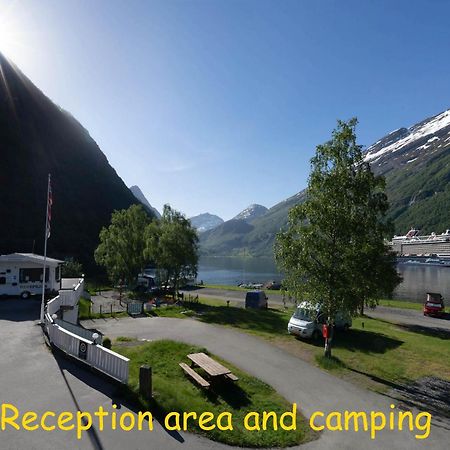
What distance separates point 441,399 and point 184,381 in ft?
35.4

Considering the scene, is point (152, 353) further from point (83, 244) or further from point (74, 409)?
point (83, 244)

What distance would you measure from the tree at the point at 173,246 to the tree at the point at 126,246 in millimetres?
4620

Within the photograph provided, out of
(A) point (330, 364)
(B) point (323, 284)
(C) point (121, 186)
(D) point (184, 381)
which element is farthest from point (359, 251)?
(C) point (121, 186)

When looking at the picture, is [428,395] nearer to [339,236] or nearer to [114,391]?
[339,236]

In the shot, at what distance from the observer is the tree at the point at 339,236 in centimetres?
1892

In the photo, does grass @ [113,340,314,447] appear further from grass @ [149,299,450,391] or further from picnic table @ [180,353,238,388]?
grass @ [149,299,450,391]

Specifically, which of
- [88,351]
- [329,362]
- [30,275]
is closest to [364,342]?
[329,362]

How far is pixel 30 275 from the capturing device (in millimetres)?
35969

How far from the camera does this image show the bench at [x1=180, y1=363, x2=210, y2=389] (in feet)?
45.3

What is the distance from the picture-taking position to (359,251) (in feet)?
61.0

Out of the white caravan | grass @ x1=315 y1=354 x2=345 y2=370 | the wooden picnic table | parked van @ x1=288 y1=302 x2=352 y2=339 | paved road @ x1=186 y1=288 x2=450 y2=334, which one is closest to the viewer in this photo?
Result: the wooden picnic table

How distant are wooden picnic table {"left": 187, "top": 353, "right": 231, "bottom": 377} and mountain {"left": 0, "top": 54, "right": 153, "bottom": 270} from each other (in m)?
86.5

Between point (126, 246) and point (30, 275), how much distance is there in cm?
1764

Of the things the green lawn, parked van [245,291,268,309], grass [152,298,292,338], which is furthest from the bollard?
parked van [245,291,268,309]
